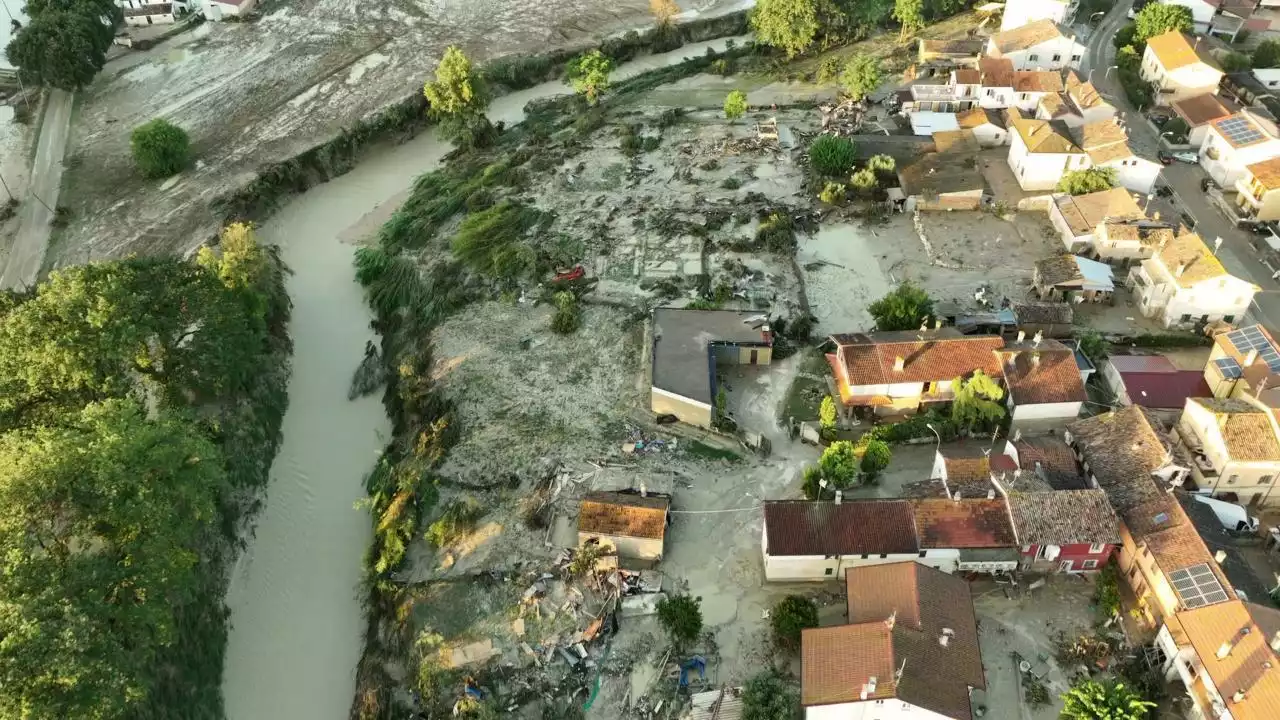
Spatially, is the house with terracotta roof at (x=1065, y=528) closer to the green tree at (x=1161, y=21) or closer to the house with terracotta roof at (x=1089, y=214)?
the house with terracotta roof at (x=1089, y=214)

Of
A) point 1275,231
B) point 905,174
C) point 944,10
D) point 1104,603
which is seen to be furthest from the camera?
point 944,10

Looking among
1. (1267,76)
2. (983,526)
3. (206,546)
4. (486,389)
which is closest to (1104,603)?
(983,526)

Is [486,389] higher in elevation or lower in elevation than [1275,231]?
higher

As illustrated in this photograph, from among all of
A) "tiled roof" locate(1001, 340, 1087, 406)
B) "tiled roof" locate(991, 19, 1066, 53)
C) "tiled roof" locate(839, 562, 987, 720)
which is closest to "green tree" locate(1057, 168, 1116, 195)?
"tiled roof" locate(1001, 340, 1087, 406)

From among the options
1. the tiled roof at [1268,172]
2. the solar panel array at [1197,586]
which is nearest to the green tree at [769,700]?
the solar panel array at [1197,586]

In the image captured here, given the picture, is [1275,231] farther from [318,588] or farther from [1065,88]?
[318,588]

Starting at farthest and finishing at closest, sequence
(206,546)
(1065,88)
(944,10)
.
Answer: (944,10) < (1065,88) < (206,546)

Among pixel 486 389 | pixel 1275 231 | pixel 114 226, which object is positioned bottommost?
pixel 1275 231
